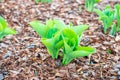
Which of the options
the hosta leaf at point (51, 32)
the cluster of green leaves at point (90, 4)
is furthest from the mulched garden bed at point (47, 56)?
the hosta leaf at point (51, 32)

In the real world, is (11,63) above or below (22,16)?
below

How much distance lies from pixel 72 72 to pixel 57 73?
112mm

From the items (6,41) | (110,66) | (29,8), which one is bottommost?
(110,66)

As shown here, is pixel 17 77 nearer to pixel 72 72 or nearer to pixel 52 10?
pixel 72 72

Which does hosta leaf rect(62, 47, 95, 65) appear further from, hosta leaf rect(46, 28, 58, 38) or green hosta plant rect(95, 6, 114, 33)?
green hosta plant rect(95, 6, 114, 33)

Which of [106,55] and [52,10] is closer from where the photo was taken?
[106,55]

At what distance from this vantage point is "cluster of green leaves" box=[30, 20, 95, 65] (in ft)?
6.67

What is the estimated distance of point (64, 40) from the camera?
2004 mm

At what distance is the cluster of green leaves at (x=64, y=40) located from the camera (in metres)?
2.03

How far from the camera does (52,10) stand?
11.2ft

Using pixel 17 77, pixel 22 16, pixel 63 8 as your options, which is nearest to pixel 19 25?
pixel 22 16

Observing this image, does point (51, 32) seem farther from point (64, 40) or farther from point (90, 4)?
point (90, 4)

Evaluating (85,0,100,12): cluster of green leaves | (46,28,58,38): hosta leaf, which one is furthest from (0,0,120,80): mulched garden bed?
(46,28,58,38): hosta leaf

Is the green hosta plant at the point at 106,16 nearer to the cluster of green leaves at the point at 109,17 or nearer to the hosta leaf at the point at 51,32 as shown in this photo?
the cluster of green leaves at the point at 109,17
